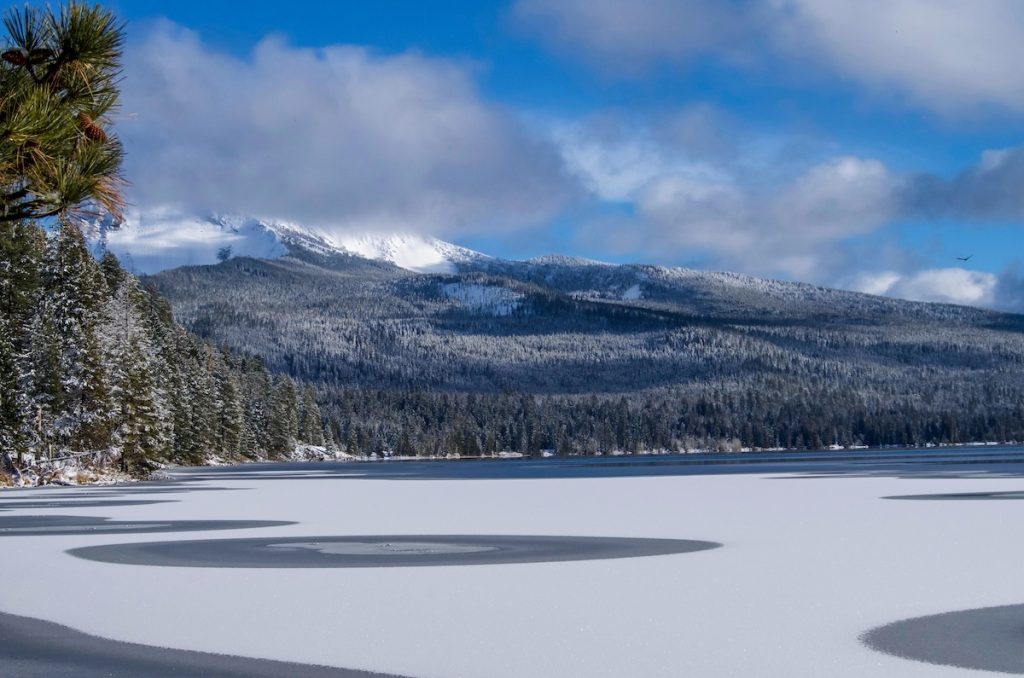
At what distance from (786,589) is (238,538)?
14.0 meters

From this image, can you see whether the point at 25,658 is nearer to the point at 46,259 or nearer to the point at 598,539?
the point at 598,539

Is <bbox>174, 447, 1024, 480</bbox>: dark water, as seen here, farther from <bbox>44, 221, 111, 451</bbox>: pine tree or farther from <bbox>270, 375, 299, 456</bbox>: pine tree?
<bbox>270, 375, 299, 456</bbox>: pine tree

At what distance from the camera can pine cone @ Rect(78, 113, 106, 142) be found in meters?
13.0

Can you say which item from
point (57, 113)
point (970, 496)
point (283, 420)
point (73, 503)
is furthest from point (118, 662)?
point (283, 420)

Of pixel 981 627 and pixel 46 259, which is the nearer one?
pixel 981 627

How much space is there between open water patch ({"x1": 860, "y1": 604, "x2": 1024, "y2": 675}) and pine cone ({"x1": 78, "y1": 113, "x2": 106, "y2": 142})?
10126mm

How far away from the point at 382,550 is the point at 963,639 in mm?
12843

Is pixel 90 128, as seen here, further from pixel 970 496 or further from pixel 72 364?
pixel 72 364

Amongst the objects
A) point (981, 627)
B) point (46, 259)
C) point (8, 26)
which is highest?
point (46, 259)

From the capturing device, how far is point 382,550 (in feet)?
77.2

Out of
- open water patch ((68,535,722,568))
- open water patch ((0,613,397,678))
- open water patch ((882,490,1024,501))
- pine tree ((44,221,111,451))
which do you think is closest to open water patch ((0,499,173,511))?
pine tree ((44,221,111,451))

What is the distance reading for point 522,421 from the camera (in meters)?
192

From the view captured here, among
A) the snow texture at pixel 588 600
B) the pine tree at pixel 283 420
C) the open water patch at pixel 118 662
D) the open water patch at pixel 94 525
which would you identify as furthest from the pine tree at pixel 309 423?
the open water patch at pixel 118 662

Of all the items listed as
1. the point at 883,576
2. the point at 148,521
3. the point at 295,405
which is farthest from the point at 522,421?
the point at 883,576
